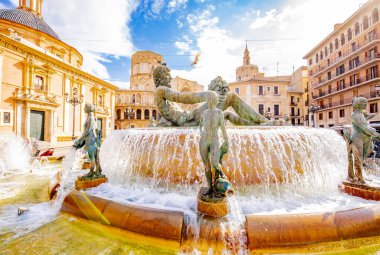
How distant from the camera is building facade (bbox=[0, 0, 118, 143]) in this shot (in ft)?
57.6

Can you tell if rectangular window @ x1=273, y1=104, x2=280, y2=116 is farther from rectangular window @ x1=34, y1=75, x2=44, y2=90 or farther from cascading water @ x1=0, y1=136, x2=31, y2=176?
cascading water @ x1=0, y1=136, x2=31, y2=176

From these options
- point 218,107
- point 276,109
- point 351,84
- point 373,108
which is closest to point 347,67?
point 351,84

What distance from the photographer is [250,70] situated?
54.6 metres

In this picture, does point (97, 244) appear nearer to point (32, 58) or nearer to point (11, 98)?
point (11, 98)

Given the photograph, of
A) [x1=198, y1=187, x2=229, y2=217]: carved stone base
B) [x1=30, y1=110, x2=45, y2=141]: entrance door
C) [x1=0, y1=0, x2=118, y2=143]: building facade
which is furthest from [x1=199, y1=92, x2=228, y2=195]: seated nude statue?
[x1=30, y1=110, x2=45, y2=141]: entrance door

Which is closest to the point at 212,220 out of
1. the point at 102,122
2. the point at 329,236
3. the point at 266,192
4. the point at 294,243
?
the point at 294,243

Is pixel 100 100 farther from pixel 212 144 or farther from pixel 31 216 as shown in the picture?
pixel 212 144

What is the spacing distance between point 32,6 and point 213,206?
132 feet

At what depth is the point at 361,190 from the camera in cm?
374

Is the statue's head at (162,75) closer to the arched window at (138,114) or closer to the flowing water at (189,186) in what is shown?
the flowing water at (189,186)

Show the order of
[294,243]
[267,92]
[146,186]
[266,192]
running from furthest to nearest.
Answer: [267,92] < [146,186] < [266,192] < [294,243]

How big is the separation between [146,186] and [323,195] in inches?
149

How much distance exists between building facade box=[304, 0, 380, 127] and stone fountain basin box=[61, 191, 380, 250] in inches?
1077

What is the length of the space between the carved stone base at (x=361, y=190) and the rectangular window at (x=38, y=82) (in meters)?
25.5
